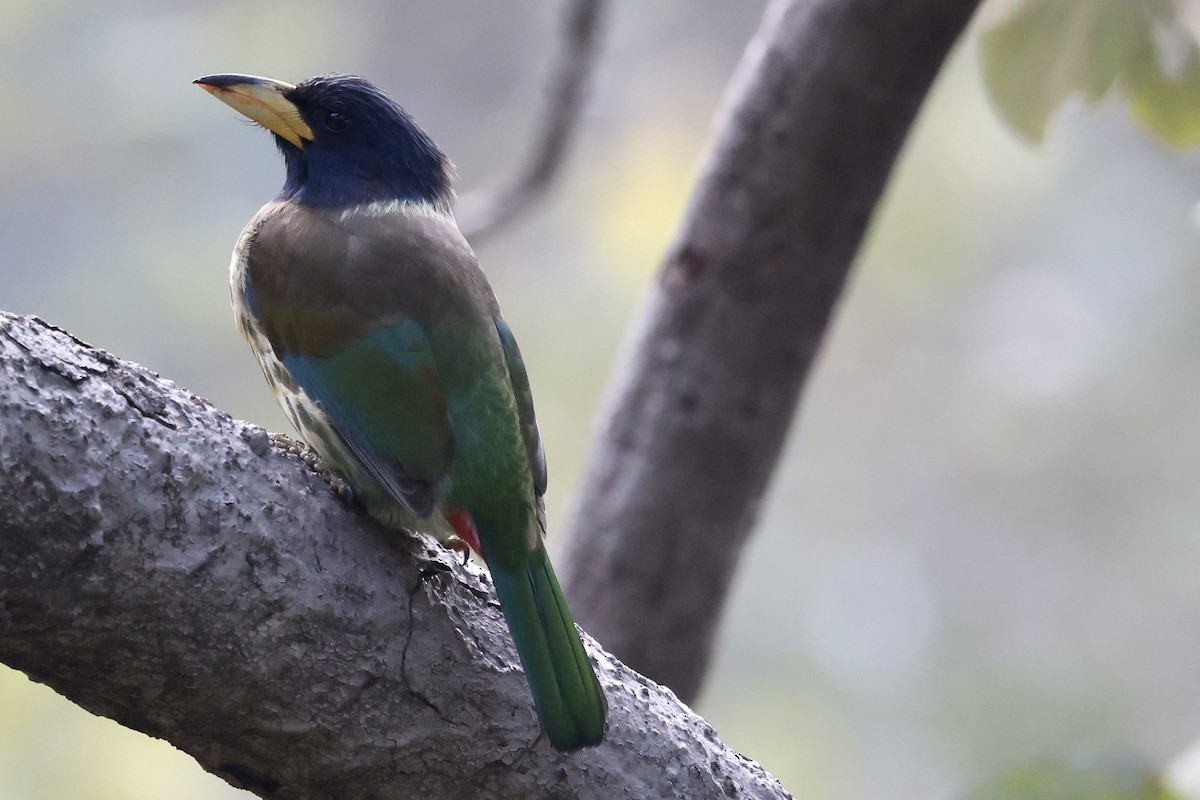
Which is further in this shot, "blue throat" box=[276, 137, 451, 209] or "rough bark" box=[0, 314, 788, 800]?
"blue throat" box=[276, 137, 451, 209]

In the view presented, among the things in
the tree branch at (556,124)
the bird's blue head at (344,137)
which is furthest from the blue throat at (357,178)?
the tree branch at (556,124)

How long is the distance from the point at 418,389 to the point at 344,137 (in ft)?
2.50

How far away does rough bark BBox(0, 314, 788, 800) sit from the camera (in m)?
1.33

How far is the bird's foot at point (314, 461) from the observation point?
5.54ft

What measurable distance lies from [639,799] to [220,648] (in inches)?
23.0

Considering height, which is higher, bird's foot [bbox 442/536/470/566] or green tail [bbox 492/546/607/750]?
bird's foot [bbox 442/536/470/566]

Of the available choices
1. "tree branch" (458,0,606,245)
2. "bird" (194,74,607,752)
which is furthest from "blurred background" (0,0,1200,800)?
"bird" (194,74,607,752)

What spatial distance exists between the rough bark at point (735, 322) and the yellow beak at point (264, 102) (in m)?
1.00

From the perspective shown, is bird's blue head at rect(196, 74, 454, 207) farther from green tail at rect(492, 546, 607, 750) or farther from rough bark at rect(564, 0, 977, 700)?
green tail at rect(492, 546, 607, 750)

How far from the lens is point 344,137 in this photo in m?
2.47

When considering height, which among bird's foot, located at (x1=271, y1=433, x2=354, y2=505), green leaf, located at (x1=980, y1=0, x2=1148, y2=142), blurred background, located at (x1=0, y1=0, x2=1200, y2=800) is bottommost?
bird's foot, located at (x1=271, y1=433, x2=354, y2=505)

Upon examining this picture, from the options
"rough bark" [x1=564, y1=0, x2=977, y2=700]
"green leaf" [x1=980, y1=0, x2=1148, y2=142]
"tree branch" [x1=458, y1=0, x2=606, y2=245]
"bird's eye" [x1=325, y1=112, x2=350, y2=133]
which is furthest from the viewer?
"tree branch" [x1=458, y1=0, x2=606, y2=245]

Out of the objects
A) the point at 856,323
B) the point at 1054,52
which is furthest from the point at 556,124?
the point at 856,323

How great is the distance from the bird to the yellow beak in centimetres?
22
